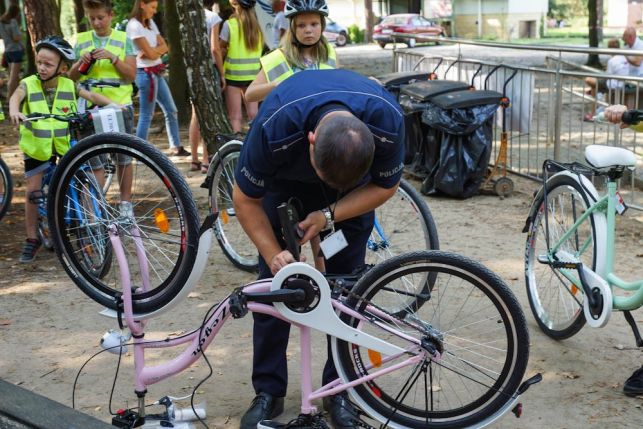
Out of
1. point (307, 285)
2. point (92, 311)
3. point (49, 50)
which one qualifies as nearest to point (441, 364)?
point (307, 285)

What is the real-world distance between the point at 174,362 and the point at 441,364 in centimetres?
109

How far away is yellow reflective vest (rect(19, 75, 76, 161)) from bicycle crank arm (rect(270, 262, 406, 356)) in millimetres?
3355

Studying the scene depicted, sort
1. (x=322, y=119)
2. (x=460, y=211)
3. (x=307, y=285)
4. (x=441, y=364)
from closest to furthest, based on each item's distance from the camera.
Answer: (x=322, y=119) < (x=307, y=285) < (x=441, y=364) < (x=460, y=211)

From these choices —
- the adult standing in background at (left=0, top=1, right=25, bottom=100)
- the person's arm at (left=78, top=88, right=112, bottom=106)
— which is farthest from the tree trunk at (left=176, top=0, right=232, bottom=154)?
the adult standing in background at (left=0, top=1, right=25, bottom=100)

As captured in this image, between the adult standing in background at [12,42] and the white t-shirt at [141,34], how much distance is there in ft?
17.6

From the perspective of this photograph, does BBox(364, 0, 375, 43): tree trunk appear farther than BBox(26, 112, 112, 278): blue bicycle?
Yes

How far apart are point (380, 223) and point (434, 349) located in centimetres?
246

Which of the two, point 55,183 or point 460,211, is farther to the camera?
point 460,211

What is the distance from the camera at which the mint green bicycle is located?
13.8 ft

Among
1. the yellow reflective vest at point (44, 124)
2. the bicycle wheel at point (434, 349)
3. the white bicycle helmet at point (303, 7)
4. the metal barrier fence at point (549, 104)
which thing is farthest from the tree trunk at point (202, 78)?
the bicycle wheel at point (434, 349)

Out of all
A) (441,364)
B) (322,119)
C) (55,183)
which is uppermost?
(322,119)

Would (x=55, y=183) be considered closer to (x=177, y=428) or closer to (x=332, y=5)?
(x=177, y=428)

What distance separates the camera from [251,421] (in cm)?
371

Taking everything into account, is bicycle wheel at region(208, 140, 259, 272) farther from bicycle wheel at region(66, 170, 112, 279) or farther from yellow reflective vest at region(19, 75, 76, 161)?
bicycle wheel at region(66, 170, 112, 279)
